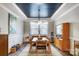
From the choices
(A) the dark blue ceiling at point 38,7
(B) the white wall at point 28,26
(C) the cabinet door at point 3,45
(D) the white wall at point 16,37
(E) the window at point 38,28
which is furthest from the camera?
(E) the window at point 38,28

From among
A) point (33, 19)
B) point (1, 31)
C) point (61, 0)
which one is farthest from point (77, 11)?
point (33, 19)

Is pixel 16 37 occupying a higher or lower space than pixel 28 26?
lower

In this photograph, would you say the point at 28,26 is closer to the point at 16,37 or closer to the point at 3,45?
the point at 16,37

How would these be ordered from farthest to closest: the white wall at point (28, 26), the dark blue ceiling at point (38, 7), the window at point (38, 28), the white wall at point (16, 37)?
the window at point (38, 28), the white wall at point (28, 26), the white wall at point (16, 37), the dark blue ceiling at point (38, 7)

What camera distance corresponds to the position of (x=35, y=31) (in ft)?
39.6

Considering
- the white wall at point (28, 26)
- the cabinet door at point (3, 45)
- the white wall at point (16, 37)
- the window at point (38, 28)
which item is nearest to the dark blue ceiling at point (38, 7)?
the white wall at point (16, 37)

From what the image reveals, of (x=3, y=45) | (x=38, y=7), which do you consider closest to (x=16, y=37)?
(x=38, y=7)

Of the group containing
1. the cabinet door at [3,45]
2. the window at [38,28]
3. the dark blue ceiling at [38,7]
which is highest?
the dark blue ceiling at [38,7]

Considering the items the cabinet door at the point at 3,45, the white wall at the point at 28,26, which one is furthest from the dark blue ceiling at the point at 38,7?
the white wall at the point at 28,26

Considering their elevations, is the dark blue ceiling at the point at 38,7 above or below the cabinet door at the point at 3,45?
above

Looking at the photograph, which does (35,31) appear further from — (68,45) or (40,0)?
Result: (40,0)

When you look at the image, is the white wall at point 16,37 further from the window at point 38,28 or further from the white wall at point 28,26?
the window at point 38,28

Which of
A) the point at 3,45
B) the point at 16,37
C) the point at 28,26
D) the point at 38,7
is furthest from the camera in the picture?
the point at 28,26

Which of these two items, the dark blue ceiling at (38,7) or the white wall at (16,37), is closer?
the dark blue ceiling at (38,7)
